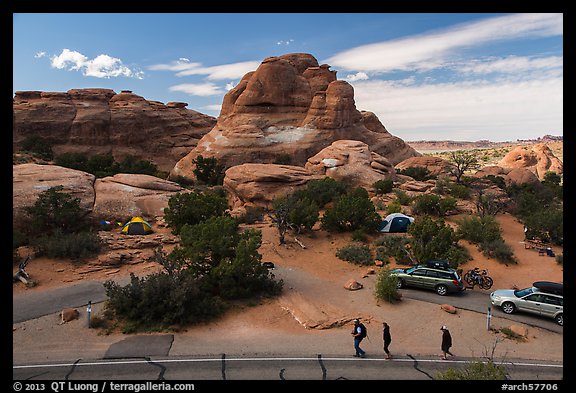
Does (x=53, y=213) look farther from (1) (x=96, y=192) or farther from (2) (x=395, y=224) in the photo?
(2) (x=395, y=224)

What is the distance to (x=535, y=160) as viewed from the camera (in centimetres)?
6806

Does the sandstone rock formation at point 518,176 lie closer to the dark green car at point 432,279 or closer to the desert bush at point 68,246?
the dark green car at point 432,279

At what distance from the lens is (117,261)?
1678cm

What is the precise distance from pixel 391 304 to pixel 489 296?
16.1 feet

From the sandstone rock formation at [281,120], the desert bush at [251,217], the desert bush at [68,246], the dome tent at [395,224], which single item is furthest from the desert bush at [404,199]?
the sandstone rock formation at [281,120]

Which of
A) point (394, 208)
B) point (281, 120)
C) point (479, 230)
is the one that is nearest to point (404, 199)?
point (394, 208)

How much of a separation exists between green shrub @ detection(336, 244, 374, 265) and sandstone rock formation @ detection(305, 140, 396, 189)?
51.1ft

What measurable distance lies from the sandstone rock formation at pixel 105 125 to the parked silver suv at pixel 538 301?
57.9 meters

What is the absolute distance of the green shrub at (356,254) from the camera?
1789cm

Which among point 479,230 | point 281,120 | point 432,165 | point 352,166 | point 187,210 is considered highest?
point 281,120

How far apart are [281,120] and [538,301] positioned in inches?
1859

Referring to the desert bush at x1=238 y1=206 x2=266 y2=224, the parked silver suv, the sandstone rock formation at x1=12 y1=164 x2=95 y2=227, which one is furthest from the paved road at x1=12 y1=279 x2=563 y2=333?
the desert bush at x1=238 y1=206 x2=266 y2=224
